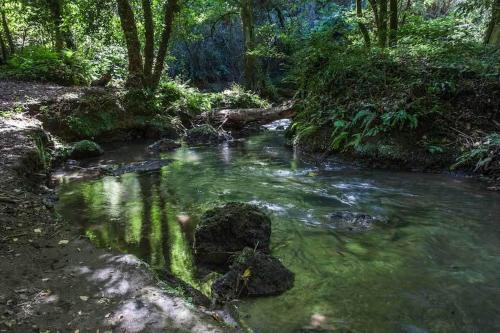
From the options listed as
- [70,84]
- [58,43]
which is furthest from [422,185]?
[58,43]

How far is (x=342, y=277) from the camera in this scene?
4.84m

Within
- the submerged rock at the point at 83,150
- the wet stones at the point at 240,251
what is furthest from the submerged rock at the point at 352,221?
the submerged rock at the point at 83,150

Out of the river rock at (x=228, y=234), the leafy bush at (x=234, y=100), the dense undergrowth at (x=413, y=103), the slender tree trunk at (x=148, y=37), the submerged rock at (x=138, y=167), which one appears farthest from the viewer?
the leafy bush at (x=234, y=100)

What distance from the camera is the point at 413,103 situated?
33.0 ft

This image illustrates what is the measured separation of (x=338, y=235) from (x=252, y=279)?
2006 millimetres

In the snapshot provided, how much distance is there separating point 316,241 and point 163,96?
1202cm

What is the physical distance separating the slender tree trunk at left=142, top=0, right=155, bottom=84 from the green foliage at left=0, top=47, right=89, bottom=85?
3.21 meters

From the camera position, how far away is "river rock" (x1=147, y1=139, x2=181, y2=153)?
13.3m

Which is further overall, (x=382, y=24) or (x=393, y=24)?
(x=382, y=24)

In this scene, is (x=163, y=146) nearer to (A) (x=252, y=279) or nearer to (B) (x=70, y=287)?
(A) (x=252, y=279)

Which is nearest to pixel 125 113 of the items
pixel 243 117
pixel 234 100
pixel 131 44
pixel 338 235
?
pixel 131 44

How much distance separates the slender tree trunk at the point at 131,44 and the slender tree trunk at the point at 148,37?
23 cm

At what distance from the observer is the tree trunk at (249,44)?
901 inches

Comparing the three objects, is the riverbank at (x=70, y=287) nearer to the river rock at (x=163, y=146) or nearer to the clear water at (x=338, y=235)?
the clear water at (x=338, y=235)
